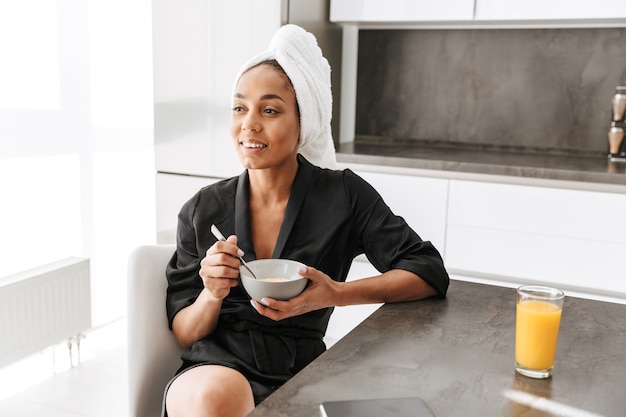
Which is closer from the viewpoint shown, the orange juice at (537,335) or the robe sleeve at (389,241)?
the orange juice at (537,335)

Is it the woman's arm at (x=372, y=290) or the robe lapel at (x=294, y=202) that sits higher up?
the robe lapel at (x=294, y=202)

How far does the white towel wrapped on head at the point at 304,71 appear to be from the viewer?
1.37 m

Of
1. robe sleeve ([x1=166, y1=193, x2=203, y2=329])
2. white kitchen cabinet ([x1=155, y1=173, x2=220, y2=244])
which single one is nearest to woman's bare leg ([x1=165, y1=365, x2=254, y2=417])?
robe sleeve ([x1=166, y1=193, x2=203, y2=329])

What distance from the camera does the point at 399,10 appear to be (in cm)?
275

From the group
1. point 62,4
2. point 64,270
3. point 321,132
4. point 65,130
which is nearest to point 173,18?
point 62,4

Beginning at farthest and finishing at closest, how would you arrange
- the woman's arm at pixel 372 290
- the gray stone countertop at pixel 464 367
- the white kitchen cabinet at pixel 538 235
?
the white kitchen cabinet at pixel 538 235 < the woman's arm at pixel 372 290 < the gray stone countertop at pixel 464 367

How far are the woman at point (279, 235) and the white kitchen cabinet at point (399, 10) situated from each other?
4.62 ft

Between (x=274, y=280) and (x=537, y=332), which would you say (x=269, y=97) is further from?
(x=537, y=332)

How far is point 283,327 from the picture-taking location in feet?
4.36

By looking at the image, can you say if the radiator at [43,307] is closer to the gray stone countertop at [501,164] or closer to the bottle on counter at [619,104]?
the gray stone countertop at [501,164]

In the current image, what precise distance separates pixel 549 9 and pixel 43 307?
7.73 ft

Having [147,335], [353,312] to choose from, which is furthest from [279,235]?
[353,312]

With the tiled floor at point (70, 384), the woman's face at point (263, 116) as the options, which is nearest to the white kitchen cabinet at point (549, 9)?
the woman's face at point (263, 116)

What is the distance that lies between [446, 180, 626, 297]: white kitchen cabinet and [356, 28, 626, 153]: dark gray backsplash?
66 cm
